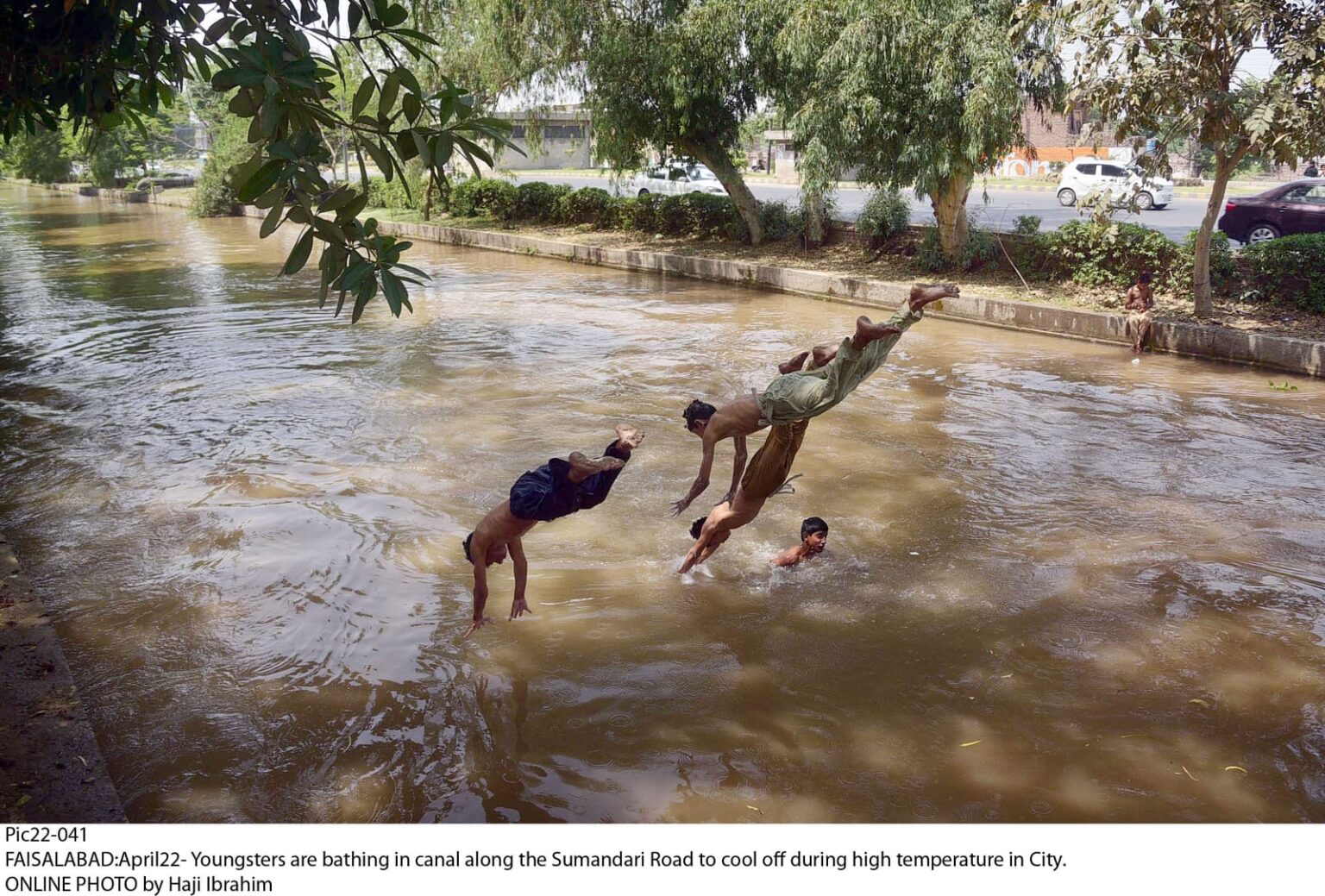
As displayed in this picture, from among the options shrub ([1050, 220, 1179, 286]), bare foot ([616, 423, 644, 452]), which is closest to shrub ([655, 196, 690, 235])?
shrub ([1050, 220, 1179, 286])

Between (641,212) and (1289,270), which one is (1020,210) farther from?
(1289,270)

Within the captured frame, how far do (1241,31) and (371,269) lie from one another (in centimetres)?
1075

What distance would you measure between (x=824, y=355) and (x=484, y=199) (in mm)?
24041

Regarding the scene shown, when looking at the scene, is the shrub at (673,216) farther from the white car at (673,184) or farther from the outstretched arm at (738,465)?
the outstretched arm at (738,465)

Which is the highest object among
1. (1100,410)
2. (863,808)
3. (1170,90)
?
(1170,90)

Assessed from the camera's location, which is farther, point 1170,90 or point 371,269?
point 1170,90

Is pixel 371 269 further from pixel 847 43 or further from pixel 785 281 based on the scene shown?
pixel 785 281

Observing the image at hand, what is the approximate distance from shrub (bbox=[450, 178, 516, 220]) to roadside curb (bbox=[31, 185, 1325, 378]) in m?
2.78

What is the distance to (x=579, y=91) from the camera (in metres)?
21.5

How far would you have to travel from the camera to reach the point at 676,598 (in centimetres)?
639

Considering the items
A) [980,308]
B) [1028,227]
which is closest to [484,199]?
[1028,227]

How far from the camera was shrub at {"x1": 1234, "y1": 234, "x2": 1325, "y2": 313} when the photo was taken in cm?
1315

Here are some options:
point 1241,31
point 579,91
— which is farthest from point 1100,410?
point 579,91

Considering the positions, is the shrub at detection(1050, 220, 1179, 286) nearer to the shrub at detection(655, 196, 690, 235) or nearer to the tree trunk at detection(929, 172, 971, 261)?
the tree trunk at detection(929, 172, 971, 261)
